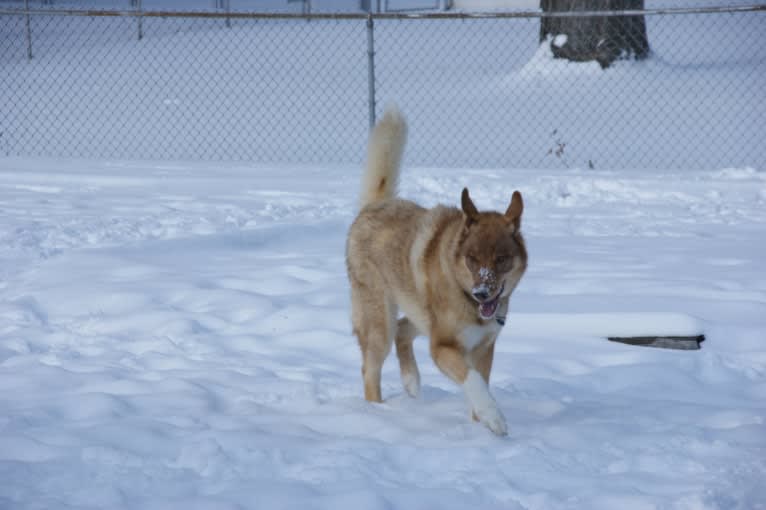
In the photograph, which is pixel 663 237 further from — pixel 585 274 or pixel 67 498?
pixel 67 498

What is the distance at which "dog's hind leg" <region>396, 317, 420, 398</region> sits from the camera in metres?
4.48

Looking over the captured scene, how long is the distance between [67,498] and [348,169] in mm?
7687

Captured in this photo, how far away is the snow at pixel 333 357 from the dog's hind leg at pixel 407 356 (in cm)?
14

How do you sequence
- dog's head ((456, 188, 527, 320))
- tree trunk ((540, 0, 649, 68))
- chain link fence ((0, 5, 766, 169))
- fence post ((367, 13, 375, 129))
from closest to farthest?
1. dog's head ((456, 188, 527, 320))
2. fence post ((367, 13, 375, 129))
3. chain link fence ((0, 5, 766, 169))
4. tree trunk ((540, 0, 649, 68))

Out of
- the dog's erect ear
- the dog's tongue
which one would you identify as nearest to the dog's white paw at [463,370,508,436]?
the dog's tongue

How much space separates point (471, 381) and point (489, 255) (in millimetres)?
487

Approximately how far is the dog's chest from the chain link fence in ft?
20.6

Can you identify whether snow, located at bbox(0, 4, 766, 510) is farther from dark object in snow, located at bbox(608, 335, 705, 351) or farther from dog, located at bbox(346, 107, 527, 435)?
dog, located at bbox(346, 107, 527, 435)

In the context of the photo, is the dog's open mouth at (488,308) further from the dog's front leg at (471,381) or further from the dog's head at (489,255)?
the dog's front leg at (471,381)

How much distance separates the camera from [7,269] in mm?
6285

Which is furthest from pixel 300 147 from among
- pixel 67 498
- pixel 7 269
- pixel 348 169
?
pixel 67 498

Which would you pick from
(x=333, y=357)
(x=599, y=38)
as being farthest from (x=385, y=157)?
(x=599, y=38)

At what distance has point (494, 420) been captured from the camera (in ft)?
12.3

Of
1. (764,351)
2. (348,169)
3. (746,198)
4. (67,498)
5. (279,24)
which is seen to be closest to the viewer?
(67,498)
